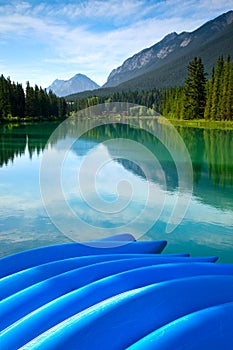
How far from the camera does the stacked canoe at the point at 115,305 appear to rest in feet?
7.87

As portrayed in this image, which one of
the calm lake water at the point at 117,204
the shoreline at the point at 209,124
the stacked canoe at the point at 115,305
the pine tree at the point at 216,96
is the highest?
the pine tree at the point at 216,96

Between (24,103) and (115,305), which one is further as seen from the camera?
(24,103)

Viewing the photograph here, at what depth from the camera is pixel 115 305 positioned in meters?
2.67

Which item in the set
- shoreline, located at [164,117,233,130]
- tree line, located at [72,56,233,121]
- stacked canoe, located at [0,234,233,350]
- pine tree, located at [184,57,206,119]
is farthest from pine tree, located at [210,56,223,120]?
stacked canoe, located at [0,234,233,350]

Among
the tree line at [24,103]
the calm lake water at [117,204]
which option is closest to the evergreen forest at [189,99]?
the tree line at [24,103]

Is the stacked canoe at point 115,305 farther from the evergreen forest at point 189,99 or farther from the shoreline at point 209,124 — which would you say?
the evergreen forest at point 189,99

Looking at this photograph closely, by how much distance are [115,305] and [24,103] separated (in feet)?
229

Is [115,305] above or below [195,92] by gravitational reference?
below

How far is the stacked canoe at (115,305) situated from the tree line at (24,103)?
54582 mm

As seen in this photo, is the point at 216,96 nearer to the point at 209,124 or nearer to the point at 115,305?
Answer: the point at 209,124

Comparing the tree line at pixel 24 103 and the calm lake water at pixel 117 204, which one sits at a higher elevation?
the tree line at pixel 24 103

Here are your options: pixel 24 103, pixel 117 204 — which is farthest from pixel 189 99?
pixel 117 204

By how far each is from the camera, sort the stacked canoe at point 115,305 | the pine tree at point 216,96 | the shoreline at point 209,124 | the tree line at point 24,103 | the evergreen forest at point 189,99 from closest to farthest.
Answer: the stacked canoe at point 115,305 < the shoreline at point 209,124 < the evergreen forest at point 189,99 < the pine tree at point 216,96 < the tree line at point 24,103

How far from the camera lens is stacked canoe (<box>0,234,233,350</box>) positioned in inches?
94.4
